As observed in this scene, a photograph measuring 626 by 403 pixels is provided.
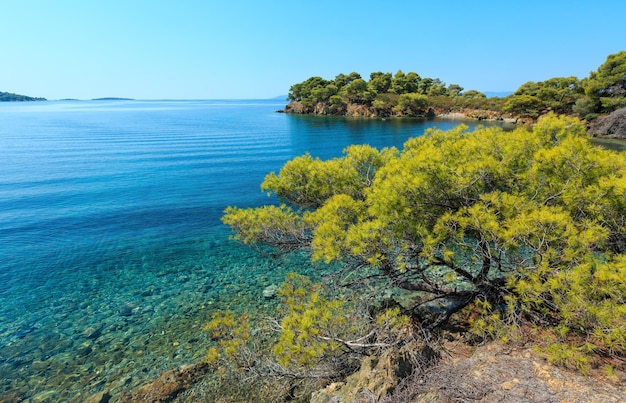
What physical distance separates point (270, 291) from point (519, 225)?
36.3 ft

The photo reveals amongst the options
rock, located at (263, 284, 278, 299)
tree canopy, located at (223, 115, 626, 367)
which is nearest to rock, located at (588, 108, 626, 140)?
tree canopy, located at (223, 115, 626, 367)

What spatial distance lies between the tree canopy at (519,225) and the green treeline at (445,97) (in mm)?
61515

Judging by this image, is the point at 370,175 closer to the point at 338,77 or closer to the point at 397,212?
the point at 397,212

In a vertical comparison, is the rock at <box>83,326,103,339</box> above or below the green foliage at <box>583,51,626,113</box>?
below

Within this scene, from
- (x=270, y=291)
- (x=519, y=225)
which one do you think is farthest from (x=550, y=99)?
(x=519, y=225)

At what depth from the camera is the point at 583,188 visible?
8.45 meters

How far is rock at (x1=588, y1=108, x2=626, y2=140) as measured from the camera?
177 ft

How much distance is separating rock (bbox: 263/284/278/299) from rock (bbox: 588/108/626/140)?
6593 centimetres

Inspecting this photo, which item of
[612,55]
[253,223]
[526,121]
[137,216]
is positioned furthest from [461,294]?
[526,121]

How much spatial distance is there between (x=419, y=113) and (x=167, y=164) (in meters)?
92.5

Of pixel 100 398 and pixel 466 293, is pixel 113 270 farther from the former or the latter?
pixel 466 293

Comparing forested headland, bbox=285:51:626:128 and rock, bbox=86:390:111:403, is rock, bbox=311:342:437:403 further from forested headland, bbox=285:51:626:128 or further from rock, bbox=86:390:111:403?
forested headland, bbox=285:51:626:128

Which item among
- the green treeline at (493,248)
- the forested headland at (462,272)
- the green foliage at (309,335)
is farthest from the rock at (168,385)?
the green foliage at (309,335)

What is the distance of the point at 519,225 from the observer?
25.7 feet
